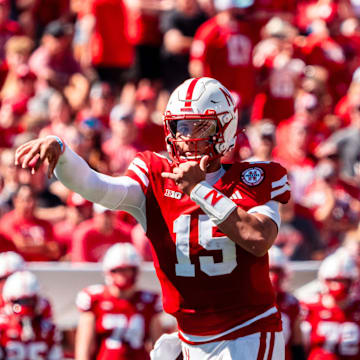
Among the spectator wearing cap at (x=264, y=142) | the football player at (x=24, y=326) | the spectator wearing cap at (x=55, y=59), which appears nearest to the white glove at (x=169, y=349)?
the football player at (x=24, y=326)

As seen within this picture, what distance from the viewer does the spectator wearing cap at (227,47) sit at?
9.65 m

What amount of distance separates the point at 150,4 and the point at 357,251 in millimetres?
3644

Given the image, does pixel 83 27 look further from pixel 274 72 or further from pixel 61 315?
pixel 61 315

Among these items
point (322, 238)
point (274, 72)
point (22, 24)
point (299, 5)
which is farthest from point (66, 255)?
point (299, 5)

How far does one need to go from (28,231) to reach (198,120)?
451 centimetres

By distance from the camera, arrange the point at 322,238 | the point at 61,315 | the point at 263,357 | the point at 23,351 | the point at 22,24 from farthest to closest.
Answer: the point at 22,24, the point at 322,238, the point at 61,315, the point at 23,351, the point at 263,357

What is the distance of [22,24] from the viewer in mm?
11789

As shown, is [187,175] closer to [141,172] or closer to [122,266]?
[141,172]

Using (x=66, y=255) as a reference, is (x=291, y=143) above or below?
above

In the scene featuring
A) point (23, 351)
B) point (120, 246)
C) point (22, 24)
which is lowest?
point (23, 351)

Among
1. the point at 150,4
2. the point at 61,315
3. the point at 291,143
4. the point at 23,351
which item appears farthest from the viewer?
the point at 150,4

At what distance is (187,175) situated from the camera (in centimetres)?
404

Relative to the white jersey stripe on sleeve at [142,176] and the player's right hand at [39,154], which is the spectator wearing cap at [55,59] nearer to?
the white jersey stripe on sleeve at [142,176]

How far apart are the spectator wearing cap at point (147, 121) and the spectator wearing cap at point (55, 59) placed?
100 cm
